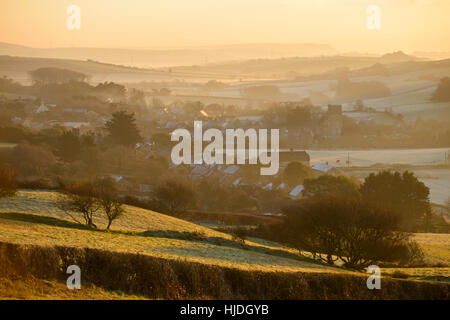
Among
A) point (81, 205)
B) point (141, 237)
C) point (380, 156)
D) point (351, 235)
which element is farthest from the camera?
point (380, 156)

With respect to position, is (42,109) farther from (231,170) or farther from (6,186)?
(6,186)

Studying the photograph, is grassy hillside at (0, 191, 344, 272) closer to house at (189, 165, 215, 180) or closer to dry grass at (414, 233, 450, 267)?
Answer: dry grass at (414, 233, 450, 267)

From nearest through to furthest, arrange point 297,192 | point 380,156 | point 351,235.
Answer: point 351,235 < point 297,192 < point 380,156

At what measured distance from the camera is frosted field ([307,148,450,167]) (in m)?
70.3

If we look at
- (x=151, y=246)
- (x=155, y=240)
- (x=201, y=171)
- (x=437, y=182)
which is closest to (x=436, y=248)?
(x=155, y=240)

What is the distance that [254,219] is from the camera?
35.8m

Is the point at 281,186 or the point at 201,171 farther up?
the point at 201,171

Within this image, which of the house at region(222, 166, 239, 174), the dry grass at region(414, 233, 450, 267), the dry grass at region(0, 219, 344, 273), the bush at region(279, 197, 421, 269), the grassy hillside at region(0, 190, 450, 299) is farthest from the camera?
the house at region(222, 166, 239, 174)

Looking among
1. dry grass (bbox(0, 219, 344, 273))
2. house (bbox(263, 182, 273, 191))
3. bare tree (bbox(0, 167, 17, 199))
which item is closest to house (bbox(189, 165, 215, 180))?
house (bbox(263, 182, 273, 191))

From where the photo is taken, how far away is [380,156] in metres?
75.4

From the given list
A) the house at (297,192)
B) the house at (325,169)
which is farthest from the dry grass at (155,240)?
the house at (325,169)

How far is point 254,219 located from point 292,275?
19.3 meters

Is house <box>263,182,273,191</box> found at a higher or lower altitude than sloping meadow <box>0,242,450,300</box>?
lower

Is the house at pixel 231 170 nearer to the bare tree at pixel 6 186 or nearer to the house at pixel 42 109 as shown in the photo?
the bare tree at pixel 6 186
